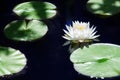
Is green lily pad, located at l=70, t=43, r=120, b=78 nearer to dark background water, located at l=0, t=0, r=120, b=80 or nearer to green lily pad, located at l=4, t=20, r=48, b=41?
dark background water, located at l=0, t=0, r=120, b=80

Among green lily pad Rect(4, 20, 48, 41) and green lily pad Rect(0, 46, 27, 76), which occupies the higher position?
green lily pad Rect(4, 20, 48, 41)

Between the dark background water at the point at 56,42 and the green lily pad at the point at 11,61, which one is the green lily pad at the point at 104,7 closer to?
the dark background water at the point at 56,42

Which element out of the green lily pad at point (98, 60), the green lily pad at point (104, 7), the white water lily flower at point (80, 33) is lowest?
the green lily pad at point (98, 60)

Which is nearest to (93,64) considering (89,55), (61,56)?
(89,55)

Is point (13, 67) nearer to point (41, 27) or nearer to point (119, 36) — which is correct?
point (41, 27)

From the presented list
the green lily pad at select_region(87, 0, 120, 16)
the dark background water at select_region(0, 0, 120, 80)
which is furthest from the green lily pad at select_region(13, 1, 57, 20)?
the green lily pad at select_region(87, 0, 120, 16)

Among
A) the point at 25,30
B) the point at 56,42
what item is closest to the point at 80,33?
the point at 56,42

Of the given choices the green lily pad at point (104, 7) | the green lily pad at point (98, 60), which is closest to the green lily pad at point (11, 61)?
the green lily pad at point (98, 60)

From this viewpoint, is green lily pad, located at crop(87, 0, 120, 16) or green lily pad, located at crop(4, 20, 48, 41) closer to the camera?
green lily pad, located at crop(4, 20, 48, 41)
